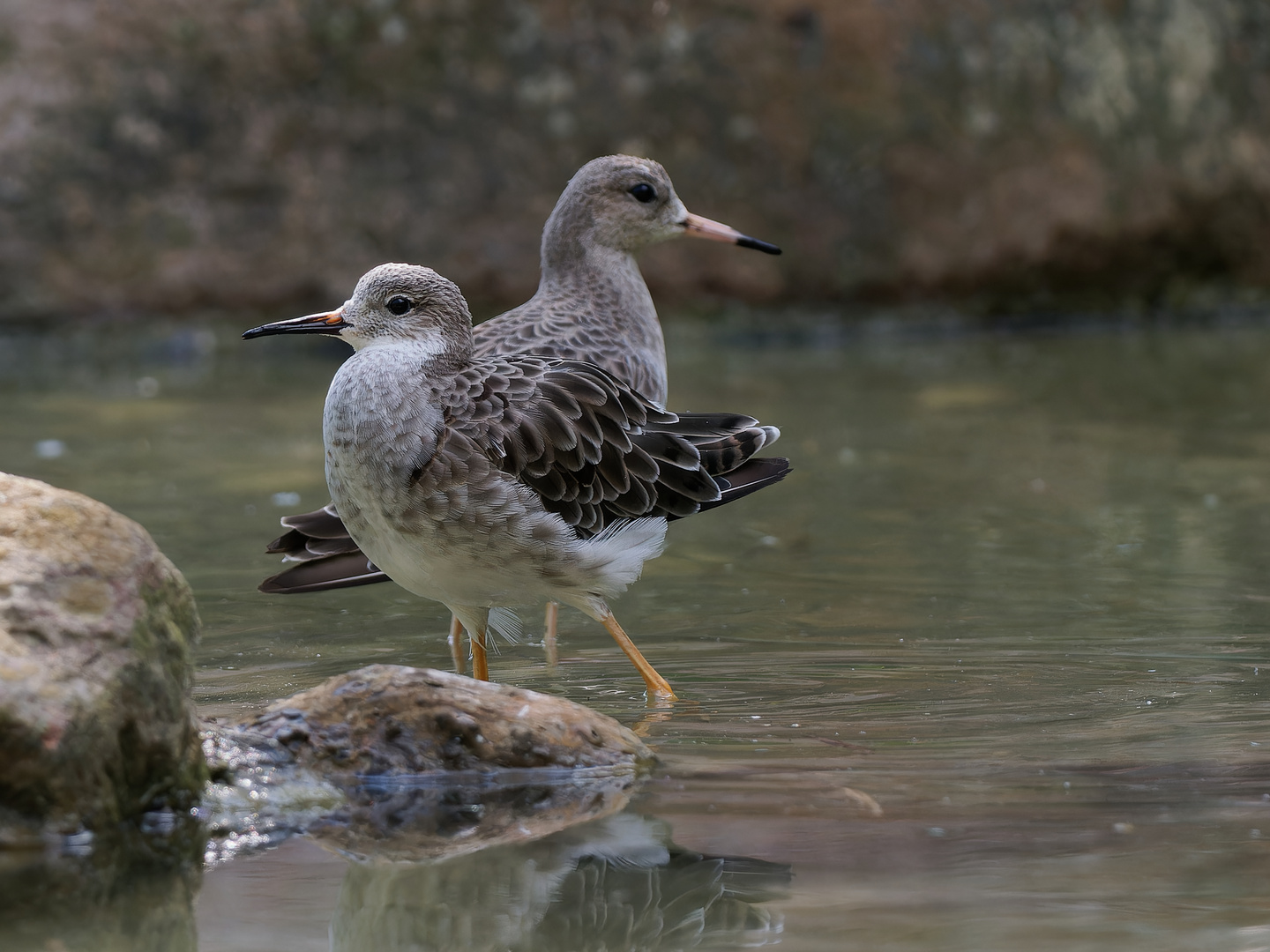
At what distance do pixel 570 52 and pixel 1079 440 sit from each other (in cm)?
596

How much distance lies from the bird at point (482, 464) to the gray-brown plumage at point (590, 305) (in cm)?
65

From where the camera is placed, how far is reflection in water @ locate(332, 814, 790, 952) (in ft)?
10.9

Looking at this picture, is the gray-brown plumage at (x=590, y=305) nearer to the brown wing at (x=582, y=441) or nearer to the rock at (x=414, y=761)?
the brown wing at (x=582, y=441)

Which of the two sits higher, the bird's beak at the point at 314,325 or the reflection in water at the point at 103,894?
the bird's beak at the point at 314,325

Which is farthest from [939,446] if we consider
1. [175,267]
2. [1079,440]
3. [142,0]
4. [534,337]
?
[142,0]

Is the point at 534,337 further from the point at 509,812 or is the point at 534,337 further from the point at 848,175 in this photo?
the point at 848,175

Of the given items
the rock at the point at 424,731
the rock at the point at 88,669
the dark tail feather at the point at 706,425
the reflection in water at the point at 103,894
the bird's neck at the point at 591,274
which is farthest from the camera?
the bird's neck at the point at 591,274

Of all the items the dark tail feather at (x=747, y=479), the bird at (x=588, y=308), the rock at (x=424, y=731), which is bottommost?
the rock at (x=424, y=731)

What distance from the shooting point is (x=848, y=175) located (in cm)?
1371

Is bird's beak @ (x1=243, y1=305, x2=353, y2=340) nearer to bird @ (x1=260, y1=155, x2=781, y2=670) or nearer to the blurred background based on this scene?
bird @ (x1=260, y1=155, x2=781, y2=670)

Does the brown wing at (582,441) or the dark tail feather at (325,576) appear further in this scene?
the dark tail feather at (325,576)

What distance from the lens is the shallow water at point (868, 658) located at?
11.2ft

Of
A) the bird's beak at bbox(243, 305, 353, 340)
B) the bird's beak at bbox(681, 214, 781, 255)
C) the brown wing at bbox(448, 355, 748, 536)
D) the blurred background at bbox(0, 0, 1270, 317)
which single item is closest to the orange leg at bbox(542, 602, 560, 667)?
the brown wing at bbox(448, 355, 748, 536)

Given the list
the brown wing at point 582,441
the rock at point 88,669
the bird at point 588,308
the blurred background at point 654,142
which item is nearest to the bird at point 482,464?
the brown wing at point 582,441
